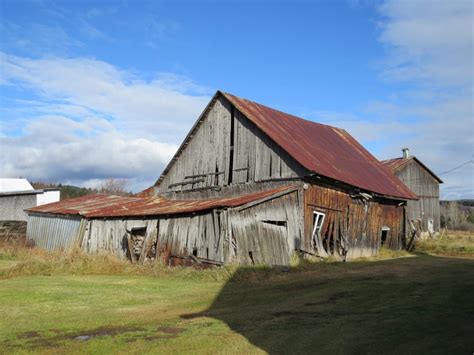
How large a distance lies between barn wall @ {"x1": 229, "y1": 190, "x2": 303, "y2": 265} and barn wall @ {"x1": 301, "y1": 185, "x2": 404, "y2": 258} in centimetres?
77

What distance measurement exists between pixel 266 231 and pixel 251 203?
1243mm

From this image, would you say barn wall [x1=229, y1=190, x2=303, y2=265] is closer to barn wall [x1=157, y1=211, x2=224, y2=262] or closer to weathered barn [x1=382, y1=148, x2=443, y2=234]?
barn wall [x1=157, y1=211, x2=224, y2=262]

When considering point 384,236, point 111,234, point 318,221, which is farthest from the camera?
point 384,236

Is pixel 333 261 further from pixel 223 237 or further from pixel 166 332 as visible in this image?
pixel 166 332

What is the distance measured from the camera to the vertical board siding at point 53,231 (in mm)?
25000

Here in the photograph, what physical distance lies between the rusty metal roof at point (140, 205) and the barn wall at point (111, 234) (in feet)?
1.41

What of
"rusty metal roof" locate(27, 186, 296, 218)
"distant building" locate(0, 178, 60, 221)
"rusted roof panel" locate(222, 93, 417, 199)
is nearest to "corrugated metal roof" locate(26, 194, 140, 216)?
"rusty metal roof" locate(27, 186, 296, 218)

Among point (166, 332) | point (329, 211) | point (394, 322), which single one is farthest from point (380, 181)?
point (166, 332)

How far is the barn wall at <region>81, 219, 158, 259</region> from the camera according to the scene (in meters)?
21.5

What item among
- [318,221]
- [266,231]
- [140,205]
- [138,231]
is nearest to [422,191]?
[318,221]

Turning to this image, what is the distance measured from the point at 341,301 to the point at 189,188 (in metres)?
15.5

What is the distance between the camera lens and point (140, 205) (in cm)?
2494

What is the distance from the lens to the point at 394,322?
8727 mm

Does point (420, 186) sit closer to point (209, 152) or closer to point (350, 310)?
point (209, 152)
